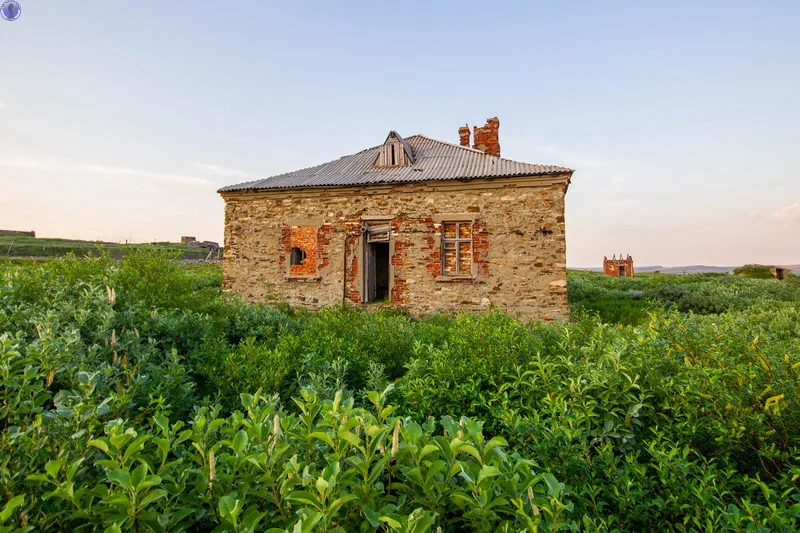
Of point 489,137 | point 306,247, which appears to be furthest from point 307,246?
point 489,137

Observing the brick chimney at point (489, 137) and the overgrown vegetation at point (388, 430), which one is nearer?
the overgrown vegetation at point (388, 430)

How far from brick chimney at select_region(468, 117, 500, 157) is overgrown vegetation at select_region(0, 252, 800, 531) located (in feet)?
40.6

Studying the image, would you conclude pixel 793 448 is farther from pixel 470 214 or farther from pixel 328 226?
pixel 328 226

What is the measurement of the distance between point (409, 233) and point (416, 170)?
228 centimetres

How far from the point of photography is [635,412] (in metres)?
2.50

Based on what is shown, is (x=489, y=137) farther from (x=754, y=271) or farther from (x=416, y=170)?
(x=754, y=271)

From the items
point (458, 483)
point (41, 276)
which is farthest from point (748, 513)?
point (41, 276)

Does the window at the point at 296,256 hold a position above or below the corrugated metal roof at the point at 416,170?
below

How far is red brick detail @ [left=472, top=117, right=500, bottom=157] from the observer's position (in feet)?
52.2

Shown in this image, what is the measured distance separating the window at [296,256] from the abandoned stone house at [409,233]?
35 millimetres

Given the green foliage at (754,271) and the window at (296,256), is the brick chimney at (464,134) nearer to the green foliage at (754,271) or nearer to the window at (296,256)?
the window at (296,256)

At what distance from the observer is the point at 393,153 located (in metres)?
14.2

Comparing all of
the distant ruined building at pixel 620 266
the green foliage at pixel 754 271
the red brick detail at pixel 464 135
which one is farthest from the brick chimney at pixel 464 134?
the distant ruined building at pixel 620 266

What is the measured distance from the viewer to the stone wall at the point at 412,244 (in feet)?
38.4
